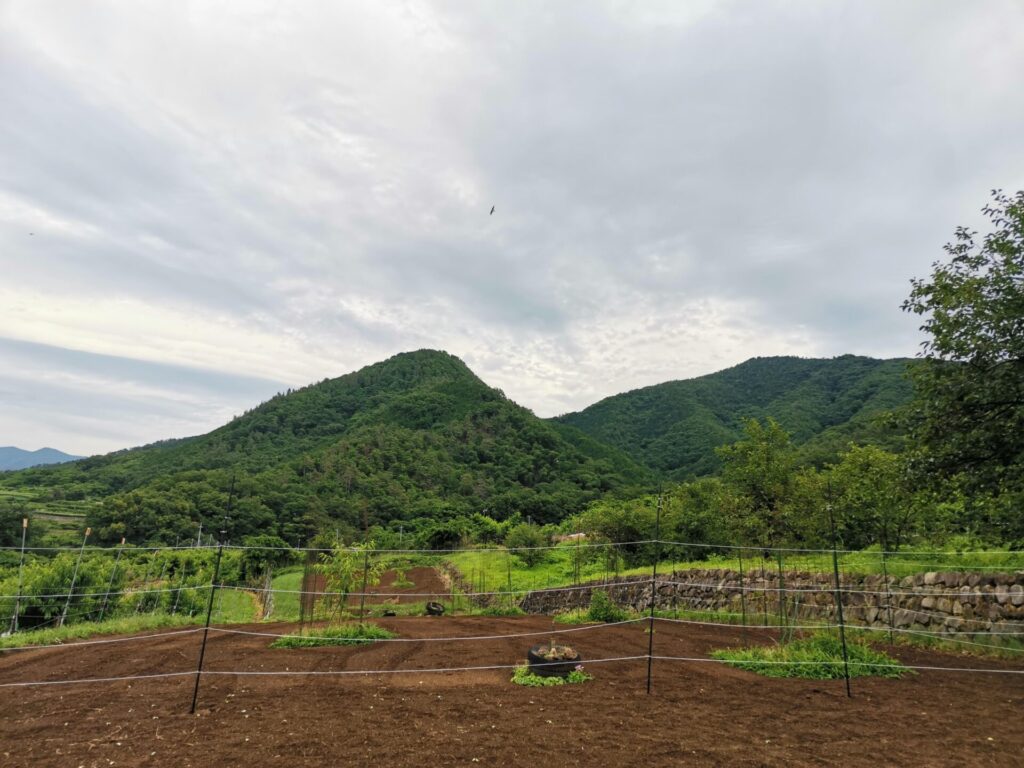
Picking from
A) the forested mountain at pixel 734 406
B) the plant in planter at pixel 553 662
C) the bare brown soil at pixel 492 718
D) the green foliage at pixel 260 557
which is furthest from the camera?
the forested mountain at pixel 734 406

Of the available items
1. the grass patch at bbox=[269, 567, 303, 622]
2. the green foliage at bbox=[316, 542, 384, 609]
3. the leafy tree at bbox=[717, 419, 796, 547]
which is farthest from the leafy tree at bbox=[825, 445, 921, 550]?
the grass patch at bbox=[269, 567, 303, 622]

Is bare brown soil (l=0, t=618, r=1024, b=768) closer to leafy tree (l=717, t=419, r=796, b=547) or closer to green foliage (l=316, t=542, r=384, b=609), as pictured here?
green foliage (l=316, t=542, r=384, b=609)

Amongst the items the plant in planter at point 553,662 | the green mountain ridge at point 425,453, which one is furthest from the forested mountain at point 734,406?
the plant in planter at point 553,662

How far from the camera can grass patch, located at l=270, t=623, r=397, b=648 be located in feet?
31.7

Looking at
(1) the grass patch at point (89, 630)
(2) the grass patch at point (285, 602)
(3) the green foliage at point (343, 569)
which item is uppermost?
(3) the green foliage at point (343, 569)

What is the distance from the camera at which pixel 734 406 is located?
62.8 meters

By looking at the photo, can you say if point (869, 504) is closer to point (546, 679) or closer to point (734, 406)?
point (546, 679)

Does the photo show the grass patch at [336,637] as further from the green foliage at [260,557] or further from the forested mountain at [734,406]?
the forested mountain at [734,406]

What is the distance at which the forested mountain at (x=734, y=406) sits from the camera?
44344 mm

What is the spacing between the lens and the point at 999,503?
24.8 feet

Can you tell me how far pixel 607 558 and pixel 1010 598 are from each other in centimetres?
1270

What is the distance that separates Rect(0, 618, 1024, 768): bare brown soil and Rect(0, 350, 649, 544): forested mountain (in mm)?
34794

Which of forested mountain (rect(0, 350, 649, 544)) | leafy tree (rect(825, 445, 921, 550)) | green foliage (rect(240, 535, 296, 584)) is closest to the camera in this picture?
leafy tree (rect(825, 445, 921, 550))

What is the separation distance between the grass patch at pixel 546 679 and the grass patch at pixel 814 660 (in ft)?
8.60
